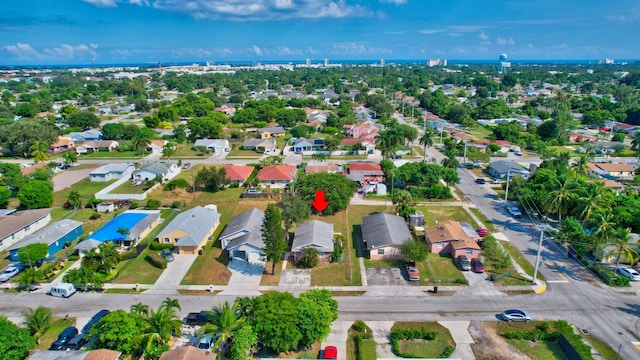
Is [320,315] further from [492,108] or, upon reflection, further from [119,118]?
[119,118]

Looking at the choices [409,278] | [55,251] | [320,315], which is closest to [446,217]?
[409,278]

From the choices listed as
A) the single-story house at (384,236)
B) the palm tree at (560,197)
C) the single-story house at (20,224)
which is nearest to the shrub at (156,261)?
the single-story house at (20,224)

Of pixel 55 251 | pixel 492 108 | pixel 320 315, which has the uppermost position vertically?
pixel 492 108

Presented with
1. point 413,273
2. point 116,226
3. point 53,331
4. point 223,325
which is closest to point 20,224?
point 116,226

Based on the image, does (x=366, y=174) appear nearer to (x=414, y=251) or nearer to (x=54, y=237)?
(x=414, y=251)

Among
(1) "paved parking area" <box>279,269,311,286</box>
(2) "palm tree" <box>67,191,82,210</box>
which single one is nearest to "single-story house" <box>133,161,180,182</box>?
(2) "palm tree" <box>67,191,82,210</box>

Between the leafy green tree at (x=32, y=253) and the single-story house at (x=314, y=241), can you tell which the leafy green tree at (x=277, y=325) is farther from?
the leafy green tree at (x=32, y=253)

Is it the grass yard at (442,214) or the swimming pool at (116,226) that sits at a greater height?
the grass yard at (442,214)
